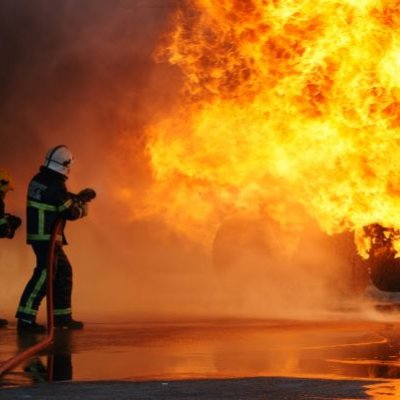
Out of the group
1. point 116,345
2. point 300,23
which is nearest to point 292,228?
point 300,23

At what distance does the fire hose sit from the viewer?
9081 millimetres

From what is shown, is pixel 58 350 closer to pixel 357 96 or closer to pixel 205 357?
pixel 205 357

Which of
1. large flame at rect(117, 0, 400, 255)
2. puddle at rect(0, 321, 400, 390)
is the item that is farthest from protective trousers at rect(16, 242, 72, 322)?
large flame at rect(117, 0, 400, 255)

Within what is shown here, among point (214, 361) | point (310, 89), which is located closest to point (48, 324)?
point (214, 361)

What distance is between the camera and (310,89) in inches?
571

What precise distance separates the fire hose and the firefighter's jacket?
0.13m

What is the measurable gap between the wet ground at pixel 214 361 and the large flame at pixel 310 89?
1.96 metres

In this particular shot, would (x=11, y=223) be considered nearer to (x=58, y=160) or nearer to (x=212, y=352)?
(x=58, y=160)

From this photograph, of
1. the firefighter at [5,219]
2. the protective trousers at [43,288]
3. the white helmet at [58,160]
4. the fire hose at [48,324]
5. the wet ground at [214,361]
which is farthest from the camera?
the firefighter at [5,219]

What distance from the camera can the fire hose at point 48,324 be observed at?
9.08 metres

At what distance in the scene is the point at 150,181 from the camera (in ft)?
68.8

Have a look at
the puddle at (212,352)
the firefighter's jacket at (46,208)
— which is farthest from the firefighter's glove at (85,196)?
the puddle at (212,352)

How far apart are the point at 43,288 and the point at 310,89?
4.10 meters

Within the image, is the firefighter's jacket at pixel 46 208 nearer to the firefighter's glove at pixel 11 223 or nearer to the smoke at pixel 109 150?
the firefighter's glove at pixel 11 223
